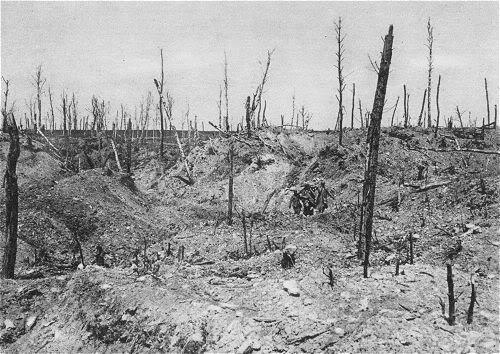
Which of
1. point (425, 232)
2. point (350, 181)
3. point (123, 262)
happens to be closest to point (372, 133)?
point (425, 232)

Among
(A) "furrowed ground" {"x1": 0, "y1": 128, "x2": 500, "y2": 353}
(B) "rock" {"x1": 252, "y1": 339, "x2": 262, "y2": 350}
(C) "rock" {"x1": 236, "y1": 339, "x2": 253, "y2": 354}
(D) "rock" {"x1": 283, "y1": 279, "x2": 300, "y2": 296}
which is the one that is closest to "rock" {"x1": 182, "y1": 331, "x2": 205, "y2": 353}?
(A) "furrowed ground" {"x1": 0, "y1": 128, "x2": 500, "y2": 353}

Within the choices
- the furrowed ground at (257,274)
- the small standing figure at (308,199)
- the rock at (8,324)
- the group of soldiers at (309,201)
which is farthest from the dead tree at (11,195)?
the small standing figure at (308,199)

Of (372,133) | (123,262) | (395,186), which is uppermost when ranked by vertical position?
(372,133)

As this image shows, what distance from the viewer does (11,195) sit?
8.20 m

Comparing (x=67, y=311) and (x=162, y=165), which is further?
(x=162, y=165)

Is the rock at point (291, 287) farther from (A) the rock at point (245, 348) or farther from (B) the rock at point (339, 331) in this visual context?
(A) the rock at point (245, 348)

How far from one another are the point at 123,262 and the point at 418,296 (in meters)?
8.78

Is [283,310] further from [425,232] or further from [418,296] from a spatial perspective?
[425,232]

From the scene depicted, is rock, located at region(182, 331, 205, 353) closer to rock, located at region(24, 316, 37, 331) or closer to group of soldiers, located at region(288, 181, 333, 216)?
rock, located at region(24, 316, 37, 331)

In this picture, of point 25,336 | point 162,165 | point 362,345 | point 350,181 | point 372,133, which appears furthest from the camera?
point 162,165

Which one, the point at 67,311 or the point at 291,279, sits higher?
the point at 291,279

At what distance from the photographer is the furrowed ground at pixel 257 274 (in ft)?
15.9

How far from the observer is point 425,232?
→ 34.3ft

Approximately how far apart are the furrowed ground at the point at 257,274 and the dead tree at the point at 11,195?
1.65 feet
